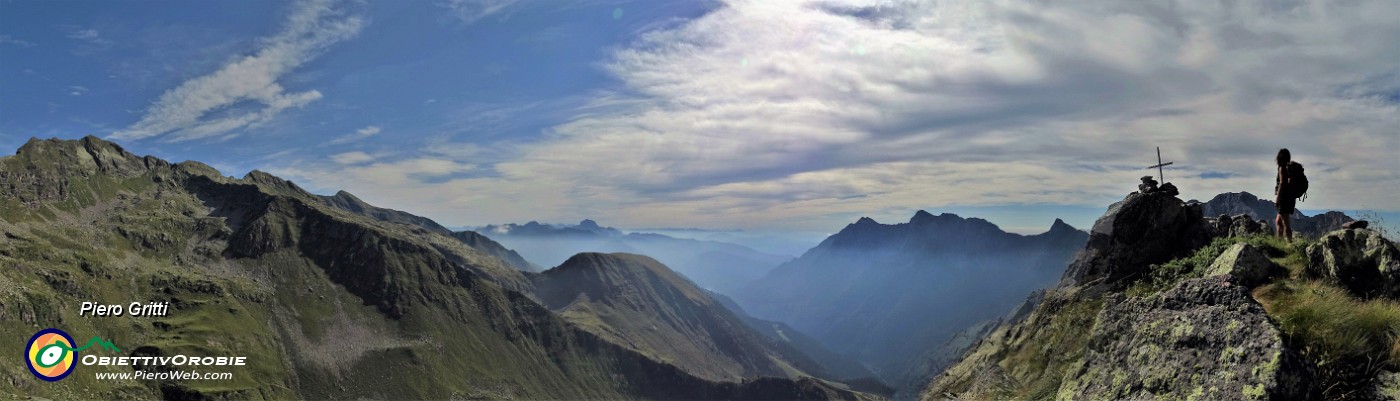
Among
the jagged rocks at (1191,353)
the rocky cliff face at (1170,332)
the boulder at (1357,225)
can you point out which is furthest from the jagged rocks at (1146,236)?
the jagged rocks at (1191,353)


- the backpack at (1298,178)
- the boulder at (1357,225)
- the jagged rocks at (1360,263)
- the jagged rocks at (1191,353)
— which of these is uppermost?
the backpack at (1298,178)

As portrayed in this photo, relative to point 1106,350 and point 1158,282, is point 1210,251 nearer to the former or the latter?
point 1158,282

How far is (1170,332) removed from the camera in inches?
485

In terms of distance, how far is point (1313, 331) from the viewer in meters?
11.3

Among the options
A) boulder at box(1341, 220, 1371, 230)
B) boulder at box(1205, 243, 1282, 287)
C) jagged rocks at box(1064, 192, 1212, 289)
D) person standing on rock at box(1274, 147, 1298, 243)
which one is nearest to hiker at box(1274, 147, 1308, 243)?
person standing on rock at box(1274, 147, 1298, 243)

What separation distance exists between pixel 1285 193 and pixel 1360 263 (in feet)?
30.3

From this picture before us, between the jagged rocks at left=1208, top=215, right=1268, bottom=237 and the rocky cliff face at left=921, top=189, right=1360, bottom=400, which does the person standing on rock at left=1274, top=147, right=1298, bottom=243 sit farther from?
the jagged rocks at left=1208, top=215, right=1268, bottom=237

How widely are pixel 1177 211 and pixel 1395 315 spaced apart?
49.2 ft

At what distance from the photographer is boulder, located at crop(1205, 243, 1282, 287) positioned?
16.1 meters

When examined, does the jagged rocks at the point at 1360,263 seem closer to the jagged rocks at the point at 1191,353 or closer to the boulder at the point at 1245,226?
the jagged rocks at the point at 1191,353

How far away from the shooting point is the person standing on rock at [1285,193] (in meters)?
22.9

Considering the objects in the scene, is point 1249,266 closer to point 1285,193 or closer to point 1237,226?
point 1285,193

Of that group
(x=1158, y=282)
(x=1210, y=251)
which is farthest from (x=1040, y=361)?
(x=1210, y=251)

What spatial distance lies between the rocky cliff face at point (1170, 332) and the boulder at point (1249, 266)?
0.08 feet
